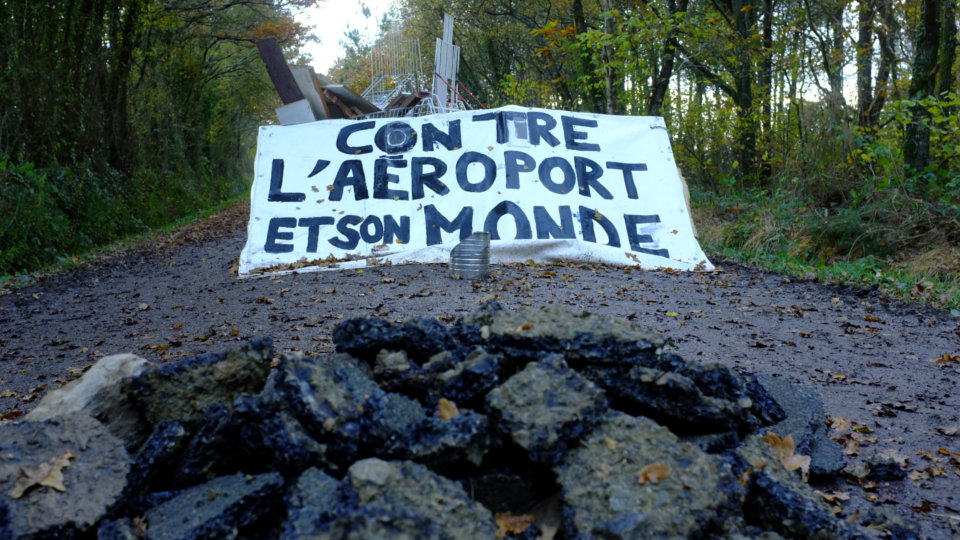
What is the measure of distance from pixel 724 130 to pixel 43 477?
43.3ft

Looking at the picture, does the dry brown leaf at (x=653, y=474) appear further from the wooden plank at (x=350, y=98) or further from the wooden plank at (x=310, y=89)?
Answer: the wooden plank at (x=350, y=98)

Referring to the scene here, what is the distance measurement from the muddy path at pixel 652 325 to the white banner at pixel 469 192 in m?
0.48

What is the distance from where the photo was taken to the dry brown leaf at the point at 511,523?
8.14 feet

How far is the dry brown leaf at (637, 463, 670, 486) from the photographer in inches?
96.7

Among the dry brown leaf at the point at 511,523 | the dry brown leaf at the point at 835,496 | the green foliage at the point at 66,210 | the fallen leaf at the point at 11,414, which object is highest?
the green foliage at the point at 66,210

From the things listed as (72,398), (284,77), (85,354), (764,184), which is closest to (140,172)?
(284,77)

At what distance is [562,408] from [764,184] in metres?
11.8

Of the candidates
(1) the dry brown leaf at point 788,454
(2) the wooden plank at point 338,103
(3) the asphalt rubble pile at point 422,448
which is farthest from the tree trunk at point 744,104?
(3) the asphalt rubble pile at point 422,448

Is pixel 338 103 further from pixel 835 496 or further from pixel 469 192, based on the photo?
pixel 835 496

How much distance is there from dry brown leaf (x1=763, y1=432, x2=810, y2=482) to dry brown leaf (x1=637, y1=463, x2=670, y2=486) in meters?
0.79

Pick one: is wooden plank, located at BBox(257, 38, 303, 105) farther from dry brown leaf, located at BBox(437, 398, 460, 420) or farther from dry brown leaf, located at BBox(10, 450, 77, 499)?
dry brown leaf, located at BBox(437, 398, 460, 420)

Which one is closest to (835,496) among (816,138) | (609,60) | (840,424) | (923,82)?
(840,424)

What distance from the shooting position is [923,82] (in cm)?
1026

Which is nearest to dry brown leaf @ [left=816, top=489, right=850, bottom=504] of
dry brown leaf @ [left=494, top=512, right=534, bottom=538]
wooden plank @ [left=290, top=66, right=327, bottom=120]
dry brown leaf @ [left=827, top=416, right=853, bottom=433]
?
dry brown leaf @ [left=827, top=416, right=853, bottom=433]
